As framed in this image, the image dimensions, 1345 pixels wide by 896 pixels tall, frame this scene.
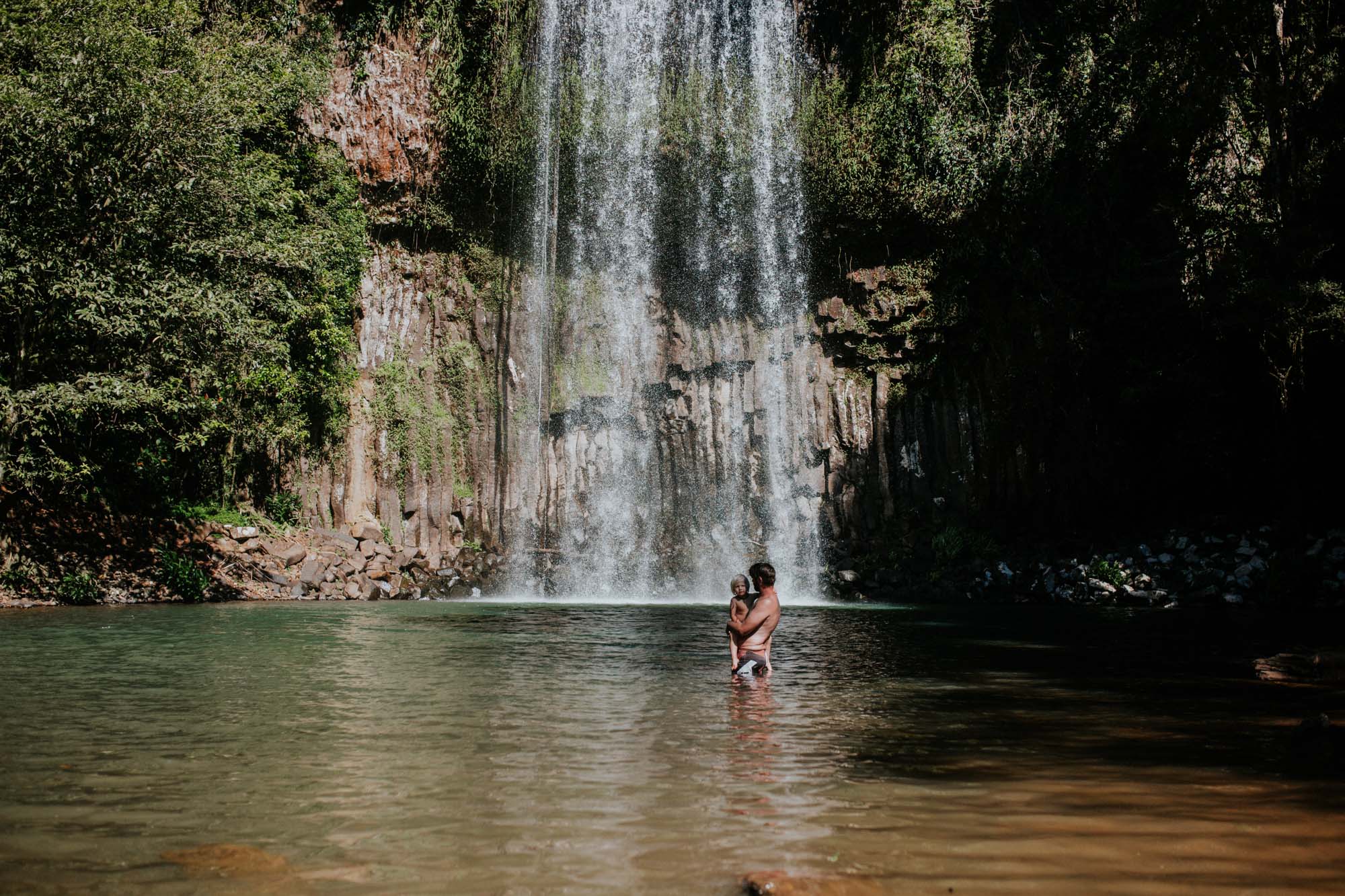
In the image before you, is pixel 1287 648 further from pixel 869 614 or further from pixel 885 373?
pixel 885 373

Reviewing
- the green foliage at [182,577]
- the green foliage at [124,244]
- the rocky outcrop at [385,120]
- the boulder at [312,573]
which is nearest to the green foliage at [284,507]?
the boulder at [312,573]

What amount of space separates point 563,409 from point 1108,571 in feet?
48.5

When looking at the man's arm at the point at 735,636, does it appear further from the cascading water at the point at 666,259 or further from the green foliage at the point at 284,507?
the green foliage at the point at 284,507

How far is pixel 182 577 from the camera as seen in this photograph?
833 inches

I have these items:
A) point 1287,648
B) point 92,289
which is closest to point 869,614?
point 1287,648

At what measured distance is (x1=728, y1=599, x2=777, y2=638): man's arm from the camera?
9047 mm

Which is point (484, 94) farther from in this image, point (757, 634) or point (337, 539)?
point (757, 634)

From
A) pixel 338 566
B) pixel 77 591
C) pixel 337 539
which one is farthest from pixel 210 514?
pixel 77 591

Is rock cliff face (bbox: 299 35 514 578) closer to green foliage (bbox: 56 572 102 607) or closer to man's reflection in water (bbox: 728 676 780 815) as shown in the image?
green foliage (bbox: 56 572 102 607)

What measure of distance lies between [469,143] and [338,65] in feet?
13.3

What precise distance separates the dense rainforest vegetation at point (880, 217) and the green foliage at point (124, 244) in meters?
0.07

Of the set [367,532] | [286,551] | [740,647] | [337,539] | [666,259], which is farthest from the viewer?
[666,259]

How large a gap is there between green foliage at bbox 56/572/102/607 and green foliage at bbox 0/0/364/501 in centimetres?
198

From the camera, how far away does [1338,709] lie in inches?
296
